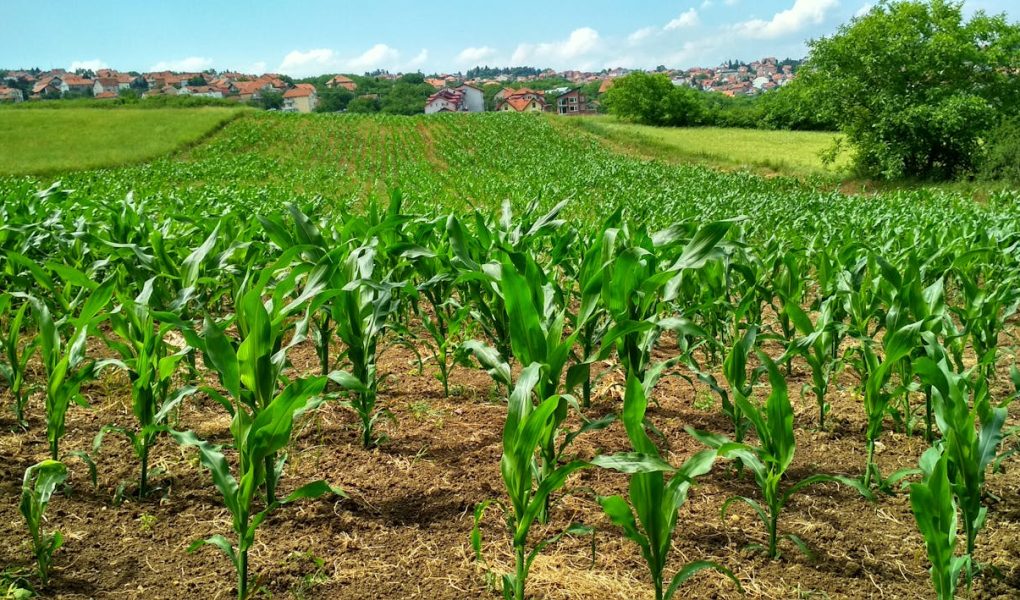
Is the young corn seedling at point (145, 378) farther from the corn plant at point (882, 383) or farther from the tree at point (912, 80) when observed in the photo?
the tree at point (912, 80)

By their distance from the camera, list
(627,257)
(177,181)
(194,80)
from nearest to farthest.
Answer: (627,257), (177,181), (194,80)

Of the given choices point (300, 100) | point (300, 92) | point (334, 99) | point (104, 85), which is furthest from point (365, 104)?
point (104, 85)

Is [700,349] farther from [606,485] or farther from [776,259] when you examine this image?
[606,485]

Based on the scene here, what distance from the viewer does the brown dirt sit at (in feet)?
7.23

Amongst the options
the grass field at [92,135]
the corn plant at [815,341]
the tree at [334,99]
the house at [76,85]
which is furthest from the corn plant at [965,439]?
the house at [76,85]

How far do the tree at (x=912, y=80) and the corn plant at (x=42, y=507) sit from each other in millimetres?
27559

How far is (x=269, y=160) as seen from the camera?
31047 millimetres

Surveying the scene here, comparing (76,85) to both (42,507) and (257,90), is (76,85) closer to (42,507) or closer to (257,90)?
(257,90)

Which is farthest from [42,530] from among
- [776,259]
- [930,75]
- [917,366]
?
[930,75]

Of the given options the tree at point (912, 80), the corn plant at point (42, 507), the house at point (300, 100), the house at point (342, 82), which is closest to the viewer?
the corn plant at point (42, 507)

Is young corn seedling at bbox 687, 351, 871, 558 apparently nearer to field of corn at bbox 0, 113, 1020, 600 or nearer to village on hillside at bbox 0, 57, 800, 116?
field of corn at bbox 0, 113, 1020, 600

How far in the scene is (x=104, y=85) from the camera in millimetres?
142625

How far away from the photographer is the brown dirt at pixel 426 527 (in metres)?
2.21

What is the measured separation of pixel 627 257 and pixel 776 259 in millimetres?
3136
